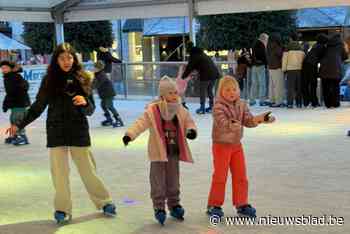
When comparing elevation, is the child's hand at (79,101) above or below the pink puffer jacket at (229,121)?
above

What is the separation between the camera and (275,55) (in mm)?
15297

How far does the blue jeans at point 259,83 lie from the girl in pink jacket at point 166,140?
33.7ft

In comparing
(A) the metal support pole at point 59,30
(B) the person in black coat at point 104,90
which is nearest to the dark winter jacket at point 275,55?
(B) the person in black coat at point 104,90

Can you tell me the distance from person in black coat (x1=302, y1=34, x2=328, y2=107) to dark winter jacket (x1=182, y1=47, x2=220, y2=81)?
203 centimetres

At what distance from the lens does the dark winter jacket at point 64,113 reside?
5.86m

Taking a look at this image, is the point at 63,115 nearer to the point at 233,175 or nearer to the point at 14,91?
the point at 233,175

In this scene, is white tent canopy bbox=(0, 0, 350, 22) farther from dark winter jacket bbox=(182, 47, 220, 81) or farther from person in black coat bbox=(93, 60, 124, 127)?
person in black coat bbox=(93, 60, 124, 127)

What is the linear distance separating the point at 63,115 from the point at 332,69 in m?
9.72

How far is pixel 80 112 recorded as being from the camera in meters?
5.93

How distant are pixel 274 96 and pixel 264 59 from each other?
0.95m

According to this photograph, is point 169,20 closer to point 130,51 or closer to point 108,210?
point 130,51

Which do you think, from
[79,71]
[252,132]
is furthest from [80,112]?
[252,132]

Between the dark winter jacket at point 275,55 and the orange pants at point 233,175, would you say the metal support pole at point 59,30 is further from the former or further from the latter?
the orange pants at point 233,175

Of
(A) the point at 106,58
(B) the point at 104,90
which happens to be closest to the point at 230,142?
(B) the point at 104,90
